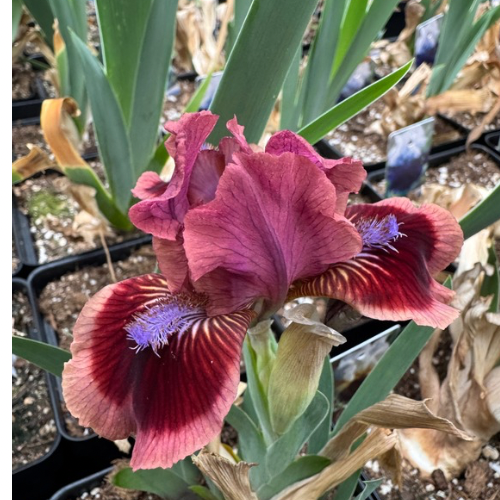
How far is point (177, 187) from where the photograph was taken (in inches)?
17.8

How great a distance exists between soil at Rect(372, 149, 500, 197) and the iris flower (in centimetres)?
97

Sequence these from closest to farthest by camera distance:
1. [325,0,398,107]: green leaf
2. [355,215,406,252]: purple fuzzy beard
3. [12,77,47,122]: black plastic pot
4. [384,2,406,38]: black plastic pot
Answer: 1. [355,215,406,252]: purple fuzzy beard
2. [325,0,398,107]: green leaf
3. [12,77,47,122]: black plastic pot
4. [384,2,406,38]: black plastic pot

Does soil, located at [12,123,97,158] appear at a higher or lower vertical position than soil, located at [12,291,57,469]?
higher

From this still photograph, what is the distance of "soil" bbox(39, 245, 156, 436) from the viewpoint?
1066 millimetres

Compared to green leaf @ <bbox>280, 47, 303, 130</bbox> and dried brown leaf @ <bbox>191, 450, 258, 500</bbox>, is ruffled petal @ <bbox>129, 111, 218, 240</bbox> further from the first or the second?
green leaf @ <bbox>280, 47, 303, 130</bbox>

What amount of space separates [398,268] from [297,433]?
0.71 ft

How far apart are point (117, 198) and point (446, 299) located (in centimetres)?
78

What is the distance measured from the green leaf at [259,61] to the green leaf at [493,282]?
1.50ft

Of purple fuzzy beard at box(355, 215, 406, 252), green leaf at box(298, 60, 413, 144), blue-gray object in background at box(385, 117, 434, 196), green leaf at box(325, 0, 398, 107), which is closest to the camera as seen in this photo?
purple fuzzy beard at box(355, 215, 406, 252)

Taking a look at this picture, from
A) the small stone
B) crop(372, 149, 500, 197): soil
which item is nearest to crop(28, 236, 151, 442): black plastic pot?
crop(372, 149, 500, 197): soil

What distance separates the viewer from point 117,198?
114 centimetres

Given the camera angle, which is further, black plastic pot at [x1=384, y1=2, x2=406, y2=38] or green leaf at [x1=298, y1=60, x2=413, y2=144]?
black plastic pot at [x1=384, y1=2, x2=406, y2=38]

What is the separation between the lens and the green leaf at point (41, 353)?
0.56 m

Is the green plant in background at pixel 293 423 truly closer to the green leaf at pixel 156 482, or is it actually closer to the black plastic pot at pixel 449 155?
the green leaf at pixel 156 482
